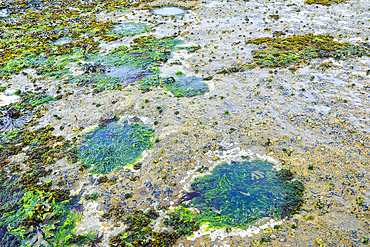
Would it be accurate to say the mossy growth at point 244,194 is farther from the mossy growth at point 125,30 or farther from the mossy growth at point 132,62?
the mossy growth at point 125,30

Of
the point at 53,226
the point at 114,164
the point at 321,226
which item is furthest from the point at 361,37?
the point at 53,226

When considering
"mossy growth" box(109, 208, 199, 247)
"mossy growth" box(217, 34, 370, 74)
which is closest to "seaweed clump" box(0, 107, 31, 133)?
"mossy growth" box(109, 208, 199, 247)

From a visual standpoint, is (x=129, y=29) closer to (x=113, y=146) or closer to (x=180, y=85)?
(x=180, y=85)

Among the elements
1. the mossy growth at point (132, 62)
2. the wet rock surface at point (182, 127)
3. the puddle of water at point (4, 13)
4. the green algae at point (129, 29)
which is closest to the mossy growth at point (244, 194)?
the wet rock surface at point (182, 127)

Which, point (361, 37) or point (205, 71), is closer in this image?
point (205, 71)

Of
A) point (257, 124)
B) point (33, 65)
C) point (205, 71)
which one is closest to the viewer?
point (257, 124)

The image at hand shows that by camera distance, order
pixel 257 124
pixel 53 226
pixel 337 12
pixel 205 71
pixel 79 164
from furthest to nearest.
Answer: pixel 337 12 → pixel 205 71 → pixel 257 124 → pixel 79 164 → pixel 53 226

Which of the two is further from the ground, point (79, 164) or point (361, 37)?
point (361, 37)

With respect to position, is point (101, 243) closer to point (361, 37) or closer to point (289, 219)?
point (289, 219)
